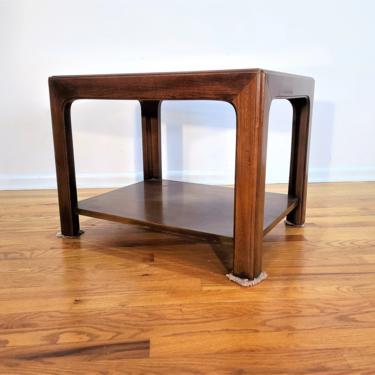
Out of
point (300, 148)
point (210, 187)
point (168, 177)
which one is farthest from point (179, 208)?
point (168, 177)

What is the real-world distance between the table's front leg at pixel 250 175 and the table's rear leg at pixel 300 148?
1.06 feet

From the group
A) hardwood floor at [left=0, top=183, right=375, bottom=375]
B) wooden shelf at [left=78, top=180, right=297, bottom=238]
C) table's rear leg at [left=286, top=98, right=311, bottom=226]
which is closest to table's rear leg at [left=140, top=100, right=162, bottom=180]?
wooden shelf at [left=78, top=180, right=297, bottom=238]

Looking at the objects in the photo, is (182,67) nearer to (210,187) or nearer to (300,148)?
(210,187)

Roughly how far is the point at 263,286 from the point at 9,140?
4.10 feet

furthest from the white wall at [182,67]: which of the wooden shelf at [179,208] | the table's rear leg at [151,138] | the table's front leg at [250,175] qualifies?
the table's front leg at [250,175]

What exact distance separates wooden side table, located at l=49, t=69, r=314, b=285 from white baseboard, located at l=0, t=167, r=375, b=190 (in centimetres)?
39

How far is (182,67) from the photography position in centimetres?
149

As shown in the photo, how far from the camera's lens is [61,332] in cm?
60

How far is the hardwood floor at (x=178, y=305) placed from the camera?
539 millimetres

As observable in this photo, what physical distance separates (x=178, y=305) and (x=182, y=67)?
3.52 ft

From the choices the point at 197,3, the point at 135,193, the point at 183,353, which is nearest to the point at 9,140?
the point at 135,193

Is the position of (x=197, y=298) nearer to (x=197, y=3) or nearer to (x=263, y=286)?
(x=263, y=286)

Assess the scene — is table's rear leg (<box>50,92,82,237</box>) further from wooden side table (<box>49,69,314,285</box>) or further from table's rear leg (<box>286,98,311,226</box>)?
table's rear leg (<box>286,98,311,226</box>)

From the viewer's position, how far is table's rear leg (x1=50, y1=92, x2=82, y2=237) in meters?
0.90
